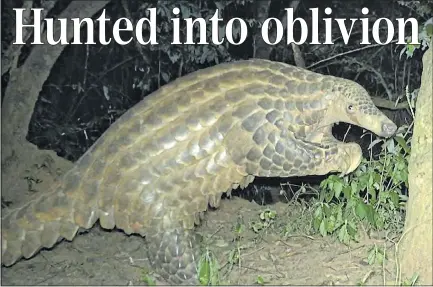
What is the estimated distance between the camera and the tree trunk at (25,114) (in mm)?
6379

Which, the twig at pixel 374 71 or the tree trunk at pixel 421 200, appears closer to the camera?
the tree trunk at pixel 421 200

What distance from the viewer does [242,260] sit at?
191 inches

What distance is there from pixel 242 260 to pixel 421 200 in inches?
52.8

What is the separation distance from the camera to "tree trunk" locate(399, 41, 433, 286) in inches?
156

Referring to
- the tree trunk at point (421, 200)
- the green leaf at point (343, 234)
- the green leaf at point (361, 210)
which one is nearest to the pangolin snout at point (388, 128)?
the tree trunk at point (421, 200)

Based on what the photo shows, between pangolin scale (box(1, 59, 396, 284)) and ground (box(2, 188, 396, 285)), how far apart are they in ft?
1.39

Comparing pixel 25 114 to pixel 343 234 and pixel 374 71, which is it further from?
pixel 374 71

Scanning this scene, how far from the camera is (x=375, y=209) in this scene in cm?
495

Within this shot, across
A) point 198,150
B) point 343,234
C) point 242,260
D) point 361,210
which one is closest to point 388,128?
Answer: point 361,210

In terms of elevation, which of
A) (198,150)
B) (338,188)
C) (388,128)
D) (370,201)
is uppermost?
(388,128)

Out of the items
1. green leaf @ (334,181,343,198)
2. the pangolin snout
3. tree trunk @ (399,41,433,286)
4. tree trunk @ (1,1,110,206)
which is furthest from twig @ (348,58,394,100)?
tree trunk @ (399,41,433,286)

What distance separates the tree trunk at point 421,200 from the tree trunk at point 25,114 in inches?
133

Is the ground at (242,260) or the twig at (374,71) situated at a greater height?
the twig at (374,71)

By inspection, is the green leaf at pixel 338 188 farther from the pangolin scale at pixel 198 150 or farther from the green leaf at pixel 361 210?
the pangolin scale at pixel 198 150
